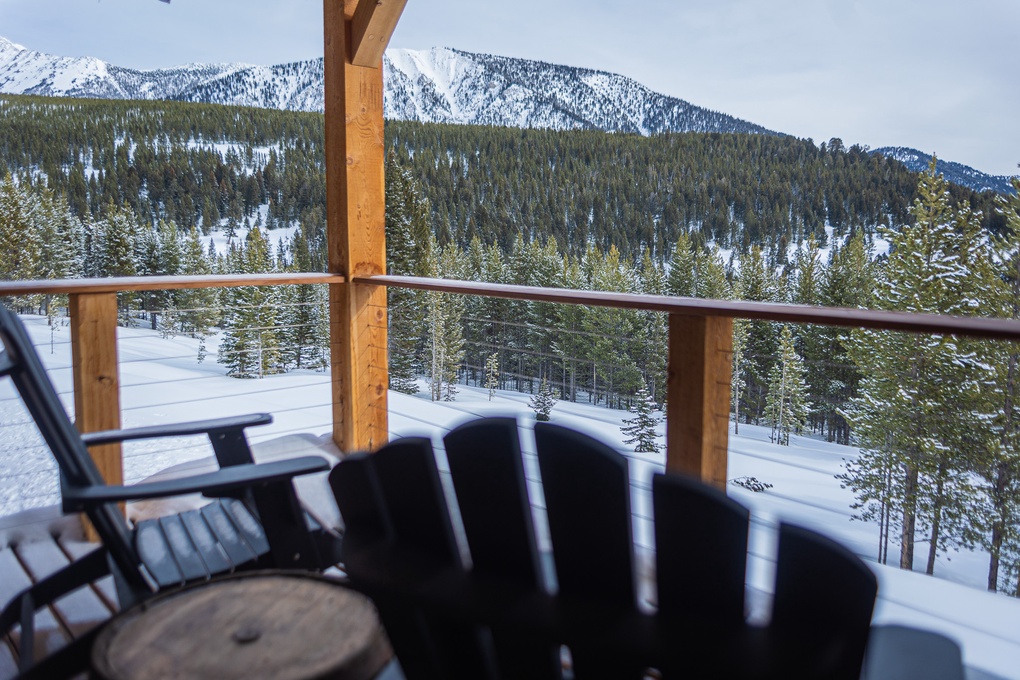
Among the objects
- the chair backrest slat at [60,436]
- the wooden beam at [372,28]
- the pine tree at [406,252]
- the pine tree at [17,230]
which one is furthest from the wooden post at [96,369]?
the pine tree at [406,252]

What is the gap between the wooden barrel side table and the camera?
75 centimetres

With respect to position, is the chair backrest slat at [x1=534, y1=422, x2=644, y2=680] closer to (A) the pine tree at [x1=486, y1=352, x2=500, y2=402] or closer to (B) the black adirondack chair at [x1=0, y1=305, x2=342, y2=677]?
(B) the black adirondack chair at [x1=0, y1=305, x2=342, y2=677]

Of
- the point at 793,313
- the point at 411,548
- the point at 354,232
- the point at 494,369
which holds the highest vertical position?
the point at 354,232

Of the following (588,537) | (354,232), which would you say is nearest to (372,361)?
(354,232)

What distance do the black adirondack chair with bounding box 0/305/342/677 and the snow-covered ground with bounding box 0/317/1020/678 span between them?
38cm

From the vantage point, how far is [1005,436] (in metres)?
19.2

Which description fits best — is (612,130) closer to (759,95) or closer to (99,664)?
(759,95)

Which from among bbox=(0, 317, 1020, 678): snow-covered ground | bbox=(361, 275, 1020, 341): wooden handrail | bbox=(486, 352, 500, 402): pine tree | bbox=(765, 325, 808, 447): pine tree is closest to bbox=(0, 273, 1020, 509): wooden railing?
bbox=(361, 275, 1020, 341): wooden handrail

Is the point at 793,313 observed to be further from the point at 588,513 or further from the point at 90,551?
the point at 90,551

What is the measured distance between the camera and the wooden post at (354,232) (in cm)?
307

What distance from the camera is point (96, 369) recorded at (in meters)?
2.43

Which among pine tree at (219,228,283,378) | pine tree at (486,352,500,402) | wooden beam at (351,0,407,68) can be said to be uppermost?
wooden beam at (351,0,407,68)

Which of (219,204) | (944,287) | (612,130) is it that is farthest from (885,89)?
(219,204)

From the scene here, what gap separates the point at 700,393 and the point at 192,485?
123 cm
